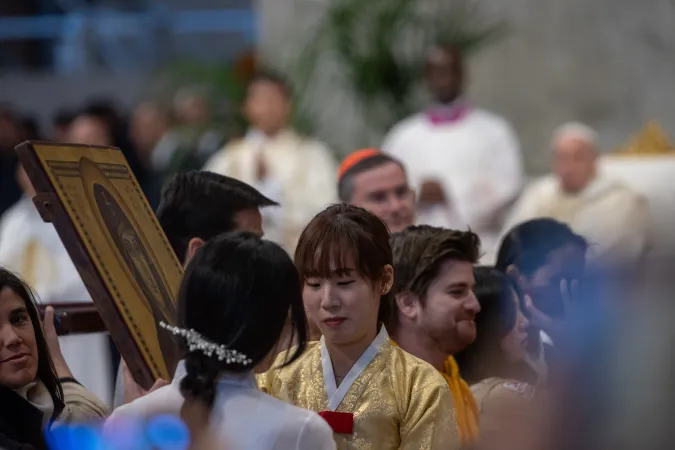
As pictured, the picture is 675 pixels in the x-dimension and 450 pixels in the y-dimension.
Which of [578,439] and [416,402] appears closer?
[578,439]

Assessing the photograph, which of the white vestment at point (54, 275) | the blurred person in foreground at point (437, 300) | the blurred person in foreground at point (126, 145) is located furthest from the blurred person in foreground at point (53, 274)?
the blurred person in foreground at point (437, 300)

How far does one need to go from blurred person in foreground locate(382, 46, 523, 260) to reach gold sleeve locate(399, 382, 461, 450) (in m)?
6.31

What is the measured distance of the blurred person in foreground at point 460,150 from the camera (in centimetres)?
946

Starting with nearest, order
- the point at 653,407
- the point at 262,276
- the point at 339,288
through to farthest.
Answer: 1. the point at 653,407
2. the point at 262,276
3. the point at 339,288

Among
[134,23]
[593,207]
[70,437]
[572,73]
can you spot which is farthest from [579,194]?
[134,23]

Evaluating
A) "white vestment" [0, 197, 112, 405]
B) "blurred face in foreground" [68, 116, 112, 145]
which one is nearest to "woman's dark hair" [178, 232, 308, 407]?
"white vestment" [0, 197, 112, 405]

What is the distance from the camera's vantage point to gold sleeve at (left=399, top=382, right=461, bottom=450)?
9.75 feet

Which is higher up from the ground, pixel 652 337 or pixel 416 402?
pixel 652 337

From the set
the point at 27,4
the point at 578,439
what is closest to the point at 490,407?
the point at 578,439

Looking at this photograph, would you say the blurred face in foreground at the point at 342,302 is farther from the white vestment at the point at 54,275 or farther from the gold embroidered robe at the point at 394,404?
the white vestment at the point at 54,275

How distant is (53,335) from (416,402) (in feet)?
3.18

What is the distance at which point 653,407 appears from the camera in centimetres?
107

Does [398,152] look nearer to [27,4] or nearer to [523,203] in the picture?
[523,203]

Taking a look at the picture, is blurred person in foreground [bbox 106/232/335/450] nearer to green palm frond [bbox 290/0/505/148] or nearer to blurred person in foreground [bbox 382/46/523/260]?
blurred person in foreground [bbox 382/46/523/260]
